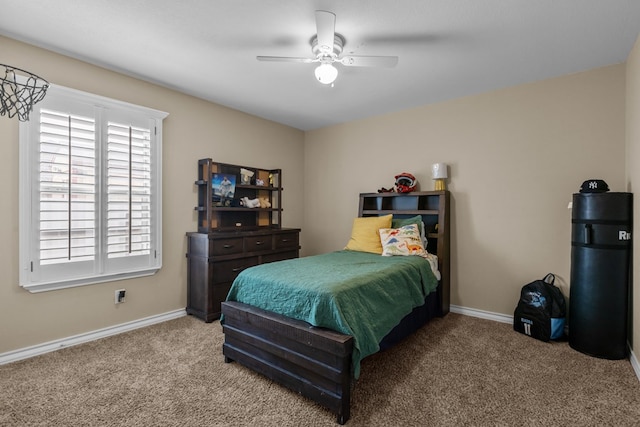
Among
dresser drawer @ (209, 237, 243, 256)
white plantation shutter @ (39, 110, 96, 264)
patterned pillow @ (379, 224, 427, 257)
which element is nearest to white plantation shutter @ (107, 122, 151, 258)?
white plantation shutter @ (39, 110, 96, 264)

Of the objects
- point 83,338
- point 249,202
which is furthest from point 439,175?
point 83,338

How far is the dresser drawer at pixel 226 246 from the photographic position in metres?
3.34

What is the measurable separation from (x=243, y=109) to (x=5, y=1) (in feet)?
7.56

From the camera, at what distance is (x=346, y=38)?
2391mm

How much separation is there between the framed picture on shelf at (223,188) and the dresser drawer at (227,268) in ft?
2.35

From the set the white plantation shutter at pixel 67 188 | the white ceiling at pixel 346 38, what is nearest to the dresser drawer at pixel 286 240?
the white ceiling at pixel 346 38

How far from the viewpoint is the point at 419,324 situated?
300cm

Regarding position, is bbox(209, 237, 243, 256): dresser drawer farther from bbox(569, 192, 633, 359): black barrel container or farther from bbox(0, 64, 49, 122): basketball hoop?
bbox(569, 192, 633, 359): black barrel container

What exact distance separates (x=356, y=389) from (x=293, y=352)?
0.50 metres

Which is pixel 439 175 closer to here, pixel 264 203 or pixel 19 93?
pixel 264 203

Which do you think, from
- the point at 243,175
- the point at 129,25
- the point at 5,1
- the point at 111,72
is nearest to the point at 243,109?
the point at 243,175

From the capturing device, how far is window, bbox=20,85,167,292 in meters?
2.50

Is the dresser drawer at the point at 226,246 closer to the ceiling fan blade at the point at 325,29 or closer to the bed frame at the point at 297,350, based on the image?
the bed frame at the point at 297,350

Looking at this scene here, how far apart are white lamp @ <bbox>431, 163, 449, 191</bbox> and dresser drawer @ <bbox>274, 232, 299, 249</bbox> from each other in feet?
6.26
